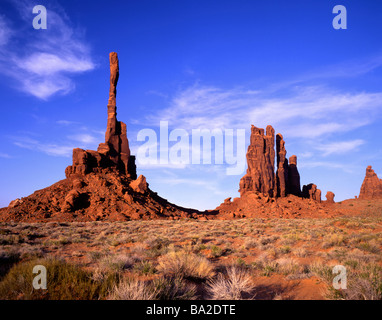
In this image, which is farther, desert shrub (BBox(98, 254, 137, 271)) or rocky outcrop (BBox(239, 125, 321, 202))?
rocky outcrop (BBox(239, 125, 321, 202))

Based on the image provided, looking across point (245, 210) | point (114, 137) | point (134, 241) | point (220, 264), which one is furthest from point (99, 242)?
point (245, 210)

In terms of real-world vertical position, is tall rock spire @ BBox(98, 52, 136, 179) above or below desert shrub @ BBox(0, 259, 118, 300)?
above

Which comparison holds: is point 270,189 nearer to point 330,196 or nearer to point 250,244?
point 330,196

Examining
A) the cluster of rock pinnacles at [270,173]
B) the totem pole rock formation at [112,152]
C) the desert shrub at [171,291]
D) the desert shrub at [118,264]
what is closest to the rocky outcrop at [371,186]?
the cluster of rock pinnacles at [270,173]

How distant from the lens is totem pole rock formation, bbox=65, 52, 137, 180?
49.1 meters

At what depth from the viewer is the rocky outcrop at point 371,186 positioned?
274ft

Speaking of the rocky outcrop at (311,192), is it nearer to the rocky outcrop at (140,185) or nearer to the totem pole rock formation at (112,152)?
the rocky outcrop at (140,185)

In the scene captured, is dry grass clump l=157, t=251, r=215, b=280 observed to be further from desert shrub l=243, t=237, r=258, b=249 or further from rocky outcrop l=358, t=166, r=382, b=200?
rocky outcrop l=358, t=166, r=382, b=200

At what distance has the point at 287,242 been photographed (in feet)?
47.6

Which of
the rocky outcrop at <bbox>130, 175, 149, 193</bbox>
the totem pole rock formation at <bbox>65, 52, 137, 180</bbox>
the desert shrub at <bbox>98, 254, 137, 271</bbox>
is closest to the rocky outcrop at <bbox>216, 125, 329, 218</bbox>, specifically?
the rocky outcrop at <bbox>130, 175, 149, 193</bbox>

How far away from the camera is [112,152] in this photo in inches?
2200

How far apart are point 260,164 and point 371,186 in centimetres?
4863
